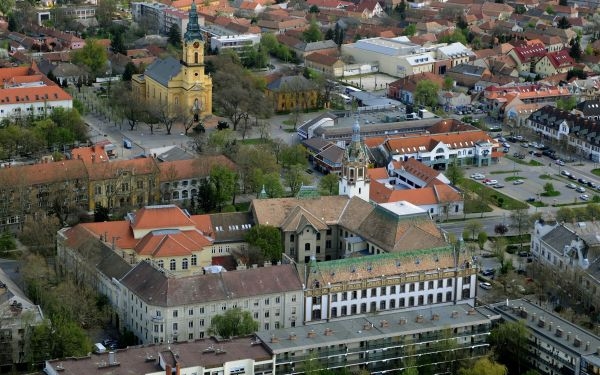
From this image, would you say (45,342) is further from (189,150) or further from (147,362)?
(189,150)

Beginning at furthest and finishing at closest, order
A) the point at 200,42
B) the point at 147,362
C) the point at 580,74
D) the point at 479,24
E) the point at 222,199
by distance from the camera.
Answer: the point at 479,24
the point at 580,74
the point at 200,42
the point at 222,199
the point at 147,362

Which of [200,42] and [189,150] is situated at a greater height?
[200,42]

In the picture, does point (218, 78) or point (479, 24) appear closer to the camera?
point (218, 78)

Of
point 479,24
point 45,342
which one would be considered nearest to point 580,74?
point 479,24

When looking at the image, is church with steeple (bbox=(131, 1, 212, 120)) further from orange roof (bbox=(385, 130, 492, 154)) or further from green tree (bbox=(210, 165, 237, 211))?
green tree (bbox=(210, 165, 237, 211))

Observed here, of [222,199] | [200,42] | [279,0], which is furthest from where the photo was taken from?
[279,0]

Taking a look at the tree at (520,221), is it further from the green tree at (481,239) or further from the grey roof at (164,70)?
the grey roof at (164,70)

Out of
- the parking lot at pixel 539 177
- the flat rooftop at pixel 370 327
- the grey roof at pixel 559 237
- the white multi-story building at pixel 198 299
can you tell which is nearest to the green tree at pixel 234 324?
the white multi-story building at pixel 198 299
